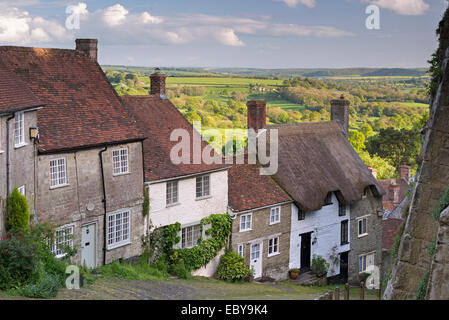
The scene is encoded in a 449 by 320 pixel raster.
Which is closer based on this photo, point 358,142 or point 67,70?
point 67,70

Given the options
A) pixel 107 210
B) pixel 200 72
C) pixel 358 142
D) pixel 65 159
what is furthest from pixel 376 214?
pixel 200 72

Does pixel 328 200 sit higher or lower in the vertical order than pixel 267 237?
higher

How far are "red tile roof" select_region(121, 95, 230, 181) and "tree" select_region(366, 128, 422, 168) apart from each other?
209ft

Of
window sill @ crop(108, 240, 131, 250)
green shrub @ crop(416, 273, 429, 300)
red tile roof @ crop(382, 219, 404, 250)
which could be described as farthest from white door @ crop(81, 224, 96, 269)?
red tile roof @ crop(382, 219, 404, 250)

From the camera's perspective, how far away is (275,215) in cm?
3319

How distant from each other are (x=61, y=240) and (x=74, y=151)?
354cm

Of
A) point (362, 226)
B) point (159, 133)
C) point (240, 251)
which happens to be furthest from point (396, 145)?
point (159, 133)

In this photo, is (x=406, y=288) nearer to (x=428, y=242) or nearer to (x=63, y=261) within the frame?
(x=428, y=242)

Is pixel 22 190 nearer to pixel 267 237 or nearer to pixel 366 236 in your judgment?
pixel 267 237

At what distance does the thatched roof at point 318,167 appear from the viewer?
114ft

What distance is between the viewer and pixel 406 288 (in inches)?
634

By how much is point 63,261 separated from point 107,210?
3.41 m

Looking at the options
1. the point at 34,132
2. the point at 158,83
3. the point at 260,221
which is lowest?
the point at 260,221

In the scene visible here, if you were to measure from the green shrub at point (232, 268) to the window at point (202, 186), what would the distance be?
3363mm
